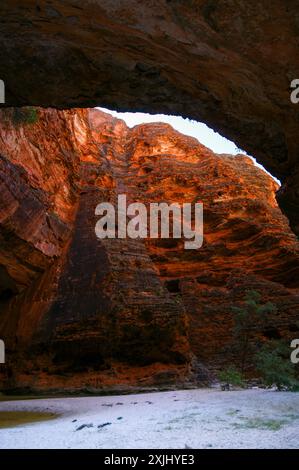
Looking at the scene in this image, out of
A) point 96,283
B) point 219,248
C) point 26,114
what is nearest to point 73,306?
point 96,283

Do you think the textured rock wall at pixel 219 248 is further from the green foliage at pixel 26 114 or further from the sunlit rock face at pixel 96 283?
the green foliage at pixel 26 114

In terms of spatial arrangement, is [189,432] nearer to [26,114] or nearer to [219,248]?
[26,114]

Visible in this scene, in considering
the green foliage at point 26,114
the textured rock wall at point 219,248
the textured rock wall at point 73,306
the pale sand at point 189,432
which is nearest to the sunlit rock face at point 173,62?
the green foliage at point 26,114

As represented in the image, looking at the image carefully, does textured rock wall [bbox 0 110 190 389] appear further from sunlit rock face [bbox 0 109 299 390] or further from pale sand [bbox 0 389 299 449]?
pale sand [bbox 0 389 299 449]

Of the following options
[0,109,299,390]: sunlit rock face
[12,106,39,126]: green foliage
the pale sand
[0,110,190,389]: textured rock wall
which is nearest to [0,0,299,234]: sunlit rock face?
[12,106,39,126]: green foliage

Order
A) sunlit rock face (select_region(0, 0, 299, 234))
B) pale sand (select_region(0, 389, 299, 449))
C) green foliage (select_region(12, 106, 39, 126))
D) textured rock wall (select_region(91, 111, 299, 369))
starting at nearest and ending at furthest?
pale sand (select_region(0, 389, 299, 449)) → sunlit rock face (select_region(0, 0, 299, 234)) → green foliage (select_region(12, 106, 39, 126)) → textured rock wall (select_region(91, 111, 299, 369))

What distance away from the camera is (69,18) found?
553 centimetres

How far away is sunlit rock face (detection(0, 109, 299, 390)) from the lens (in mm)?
14453

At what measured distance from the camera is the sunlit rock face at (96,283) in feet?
47.4

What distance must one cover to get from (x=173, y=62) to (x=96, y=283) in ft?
37.3

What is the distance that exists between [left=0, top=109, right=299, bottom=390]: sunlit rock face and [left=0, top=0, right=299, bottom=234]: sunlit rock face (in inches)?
248

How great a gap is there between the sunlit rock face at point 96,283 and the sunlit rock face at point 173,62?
630 centimetres

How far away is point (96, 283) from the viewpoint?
53.2 ft
